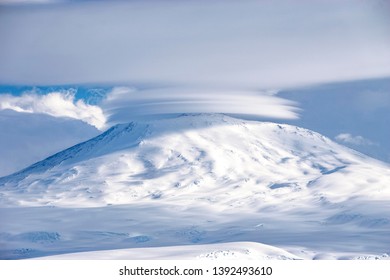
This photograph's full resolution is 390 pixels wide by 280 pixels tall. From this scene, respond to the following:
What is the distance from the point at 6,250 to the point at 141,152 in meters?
19.4

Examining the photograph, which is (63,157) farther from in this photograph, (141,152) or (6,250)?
(6,250)

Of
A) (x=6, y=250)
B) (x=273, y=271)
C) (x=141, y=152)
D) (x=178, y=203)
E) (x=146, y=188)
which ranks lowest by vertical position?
(x=273, y=271)

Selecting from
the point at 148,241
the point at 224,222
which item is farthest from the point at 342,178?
the point at 148,241

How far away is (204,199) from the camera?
749 inches

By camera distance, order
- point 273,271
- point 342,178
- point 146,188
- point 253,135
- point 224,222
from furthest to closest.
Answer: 1. point 253,135
2. point 342,178
3. point 146,188
4. point 224,222
5. point 273,271

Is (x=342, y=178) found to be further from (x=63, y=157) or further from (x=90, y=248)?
(x=90, y=248)

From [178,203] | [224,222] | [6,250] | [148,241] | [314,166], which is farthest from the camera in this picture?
[314,166]

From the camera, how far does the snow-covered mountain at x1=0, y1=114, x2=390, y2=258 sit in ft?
45.4

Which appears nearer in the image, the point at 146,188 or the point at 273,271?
the point at 273,271

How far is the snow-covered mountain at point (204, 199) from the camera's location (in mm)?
13836

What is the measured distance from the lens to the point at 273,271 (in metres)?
11.1

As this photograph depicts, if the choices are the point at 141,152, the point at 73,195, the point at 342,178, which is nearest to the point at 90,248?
the point at 73,195

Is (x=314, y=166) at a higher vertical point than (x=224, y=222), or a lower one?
higher

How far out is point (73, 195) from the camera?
20734 mm
